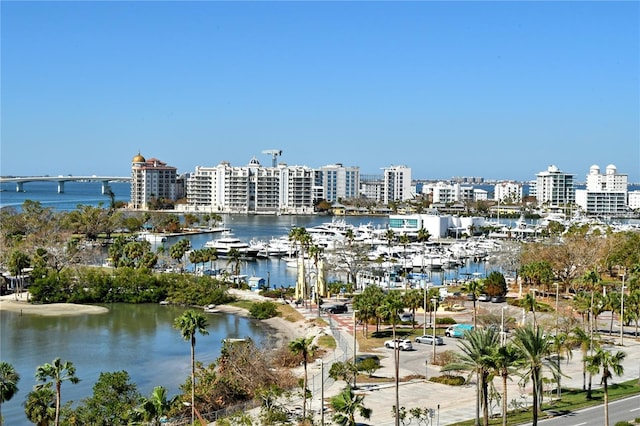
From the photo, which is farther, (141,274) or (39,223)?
(39,223)

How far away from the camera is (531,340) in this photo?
16.7m

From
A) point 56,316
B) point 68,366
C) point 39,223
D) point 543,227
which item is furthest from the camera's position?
point 543,227

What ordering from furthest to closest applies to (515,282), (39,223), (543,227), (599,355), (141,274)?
(543,227)
(39,223)
(515,282)
(141,274)
(599,355)

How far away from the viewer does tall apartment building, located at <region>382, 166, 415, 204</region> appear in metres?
159

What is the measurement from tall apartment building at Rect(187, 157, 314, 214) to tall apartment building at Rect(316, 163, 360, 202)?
51.0 ft

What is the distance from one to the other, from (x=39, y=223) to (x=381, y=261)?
111ft

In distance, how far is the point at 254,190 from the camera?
5364 inches

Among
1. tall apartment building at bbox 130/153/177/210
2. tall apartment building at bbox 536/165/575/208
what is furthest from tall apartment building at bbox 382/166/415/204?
tall apartment building at bbox 130/153/177/210

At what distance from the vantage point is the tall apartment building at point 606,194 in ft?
460

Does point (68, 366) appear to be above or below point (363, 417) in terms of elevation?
above

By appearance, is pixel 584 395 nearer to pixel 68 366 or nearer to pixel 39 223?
pixel 68 366

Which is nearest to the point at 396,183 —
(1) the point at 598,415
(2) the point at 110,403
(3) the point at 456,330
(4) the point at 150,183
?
(4) the point at 150,183

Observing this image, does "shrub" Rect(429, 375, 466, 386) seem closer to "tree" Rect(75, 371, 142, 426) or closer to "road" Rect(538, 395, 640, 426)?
"road" Rect(538, 395, 640, 426)

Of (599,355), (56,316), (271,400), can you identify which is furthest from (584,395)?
(56,316)
